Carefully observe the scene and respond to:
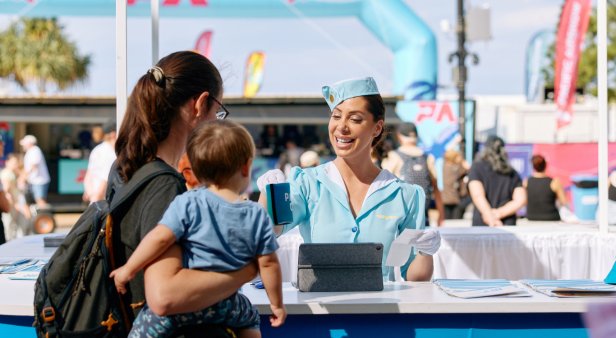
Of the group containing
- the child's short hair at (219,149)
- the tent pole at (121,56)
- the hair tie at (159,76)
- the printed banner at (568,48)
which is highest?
the printed banner at (568,48)

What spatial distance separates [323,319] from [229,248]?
64 cm

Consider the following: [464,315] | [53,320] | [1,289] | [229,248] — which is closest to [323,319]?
[464,315]

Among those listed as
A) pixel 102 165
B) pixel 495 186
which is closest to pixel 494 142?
pixel 495 186

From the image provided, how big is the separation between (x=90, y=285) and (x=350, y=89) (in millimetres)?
1308

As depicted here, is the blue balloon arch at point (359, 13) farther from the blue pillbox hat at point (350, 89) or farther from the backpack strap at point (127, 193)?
the backpack strap at point (127, 193)

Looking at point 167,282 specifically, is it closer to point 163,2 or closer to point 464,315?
point 464,315

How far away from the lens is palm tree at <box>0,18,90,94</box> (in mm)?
39375

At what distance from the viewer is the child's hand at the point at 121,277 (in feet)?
6.59

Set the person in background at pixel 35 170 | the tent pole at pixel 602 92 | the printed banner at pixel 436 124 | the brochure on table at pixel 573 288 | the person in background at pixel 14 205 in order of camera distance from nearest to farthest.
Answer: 1. the brochure on table at pixel 573 288
2. the tent pole at pixel 602 92
3. the person in background at pixel 14 205
4. the person in background at pixel 35 170
5. the printed banner at pixel 436 124

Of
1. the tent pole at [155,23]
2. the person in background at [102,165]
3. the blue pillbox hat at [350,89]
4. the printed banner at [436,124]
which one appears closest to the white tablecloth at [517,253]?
the tent pole at [155,23]

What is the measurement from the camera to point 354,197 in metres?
3.13

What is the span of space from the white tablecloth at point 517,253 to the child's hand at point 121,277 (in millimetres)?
3109

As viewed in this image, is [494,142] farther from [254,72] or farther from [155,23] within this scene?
[254,72]

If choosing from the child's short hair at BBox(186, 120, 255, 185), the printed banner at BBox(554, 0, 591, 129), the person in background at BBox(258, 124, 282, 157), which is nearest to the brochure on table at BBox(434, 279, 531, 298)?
the child's short hair at BBox(186, 120, 255, 185)
